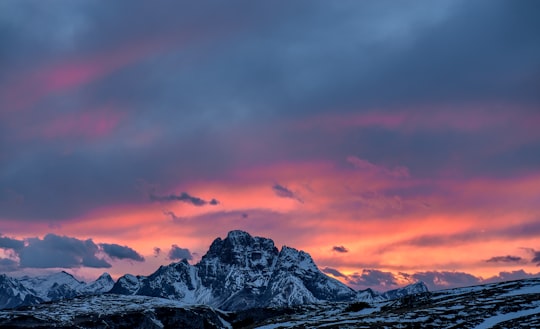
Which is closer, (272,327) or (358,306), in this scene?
(272,327)

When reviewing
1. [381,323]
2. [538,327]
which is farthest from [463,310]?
[538,327]

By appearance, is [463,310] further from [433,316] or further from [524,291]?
[524,291]

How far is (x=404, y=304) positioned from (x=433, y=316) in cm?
3966

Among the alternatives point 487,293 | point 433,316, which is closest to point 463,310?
point 433,316

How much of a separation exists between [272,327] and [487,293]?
45.9 m

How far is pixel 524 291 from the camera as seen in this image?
376 ft

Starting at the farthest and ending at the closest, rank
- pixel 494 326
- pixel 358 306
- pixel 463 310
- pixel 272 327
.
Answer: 1. pixel 358 306
2. pixel 272 327
3. pixel 463 310
4. pixel 494 326

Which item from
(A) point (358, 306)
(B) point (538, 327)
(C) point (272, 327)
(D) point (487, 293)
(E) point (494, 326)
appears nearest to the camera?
(B) point (538, 327)

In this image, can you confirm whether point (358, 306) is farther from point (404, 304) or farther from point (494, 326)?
point (494, 326)

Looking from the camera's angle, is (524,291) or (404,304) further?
(404,304)

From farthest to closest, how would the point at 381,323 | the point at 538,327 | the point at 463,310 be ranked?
the point at 463,310
the point at 381,323
the point at 538,327

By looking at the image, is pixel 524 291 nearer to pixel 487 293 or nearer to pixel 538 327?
pixel 487 293

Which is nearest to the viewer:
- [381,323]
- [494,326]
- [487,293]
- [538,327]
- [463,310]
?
[538,327]

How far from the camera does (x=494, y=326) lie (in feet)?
246
